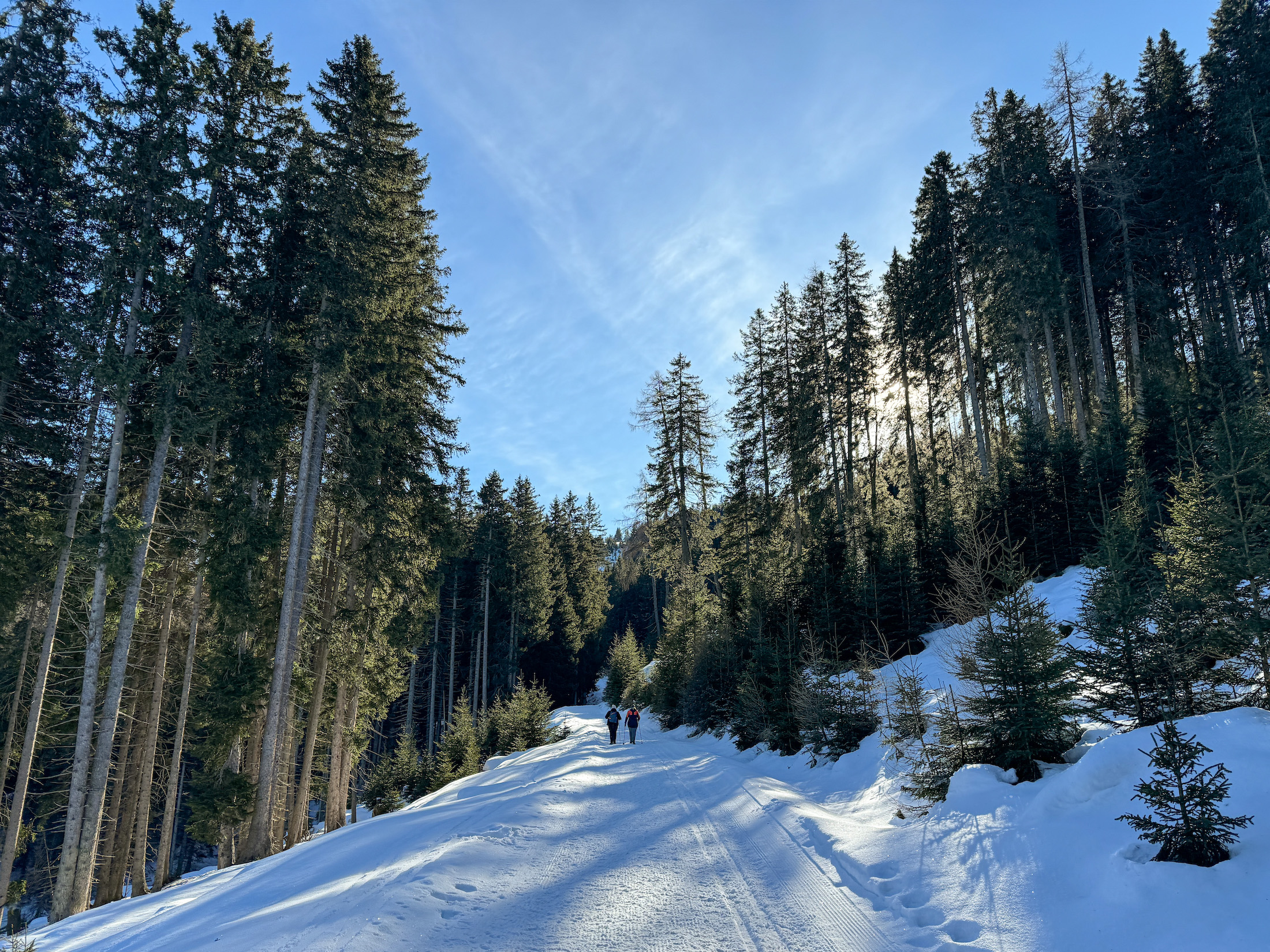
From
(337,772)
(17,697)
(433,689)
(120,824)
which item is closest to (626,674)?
(433,689)

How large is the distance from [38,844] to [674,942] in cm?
4910

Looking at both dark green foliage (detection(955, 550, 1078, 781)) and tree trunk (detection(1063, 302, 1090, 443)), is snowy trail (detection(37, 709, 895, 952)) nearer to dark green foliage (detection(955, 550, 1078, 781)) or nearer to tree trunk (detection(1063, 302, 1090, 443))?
dark green foliage (detection(955, 550, 1078, 781))

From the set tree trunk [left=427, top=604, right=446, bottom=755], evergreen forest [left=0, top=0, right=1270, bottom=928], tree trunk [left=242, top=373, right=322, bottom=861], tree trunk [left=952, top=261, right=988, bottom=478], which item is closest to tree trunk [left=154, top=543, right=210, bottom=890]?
evergreen forest [left=0, top=0, right=1270, bottom=928]

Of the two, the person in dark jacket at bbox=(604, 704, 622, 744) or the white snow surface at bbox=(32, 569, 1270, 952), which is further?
the person in dark jacket at bbox=(604, 704, 622, 744)

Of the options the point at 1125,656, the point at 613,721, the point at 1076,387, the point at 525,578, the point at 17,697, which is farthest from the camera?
the point at 525,578

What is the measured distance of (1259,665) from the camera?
5.83 m

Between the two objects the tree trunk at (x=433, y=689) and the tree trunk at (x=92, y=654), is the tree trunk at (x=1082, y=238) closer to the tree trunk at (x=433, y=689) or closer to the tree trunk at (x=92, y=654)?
the tree trunk at (x=92, y=654)

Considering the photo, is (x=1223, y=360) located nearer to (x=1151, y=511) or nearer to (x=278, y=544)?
(x=1151, y=511)

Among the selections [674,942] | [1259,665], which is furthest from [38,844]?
[1259,665]

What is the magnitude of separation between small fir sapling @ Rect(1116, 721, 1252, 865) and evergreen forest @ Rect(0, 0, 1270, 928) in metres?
2.45

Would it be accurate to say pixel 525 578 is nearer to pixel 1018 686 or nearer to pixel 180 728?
pixel 180 728

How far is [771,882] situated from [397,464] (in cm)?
1615

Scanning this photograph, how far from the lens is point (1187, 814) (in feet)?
14.1

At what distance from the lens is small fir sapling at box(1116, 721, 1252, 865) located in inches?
166
